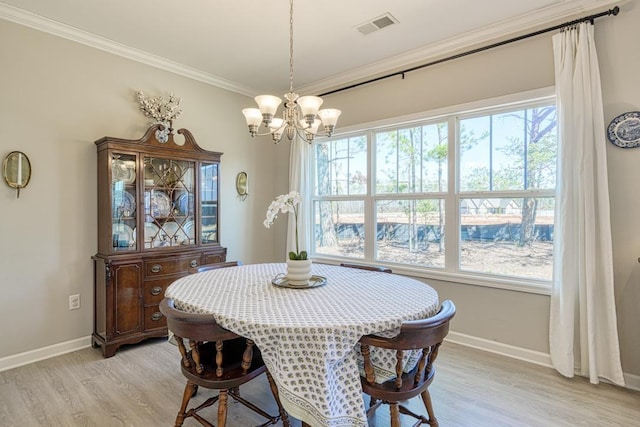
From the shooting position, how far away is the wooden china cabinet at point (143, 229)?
2.90 metres

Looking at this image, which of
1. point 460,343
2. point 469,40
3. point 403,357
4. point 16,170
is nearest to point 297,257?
point 403,357

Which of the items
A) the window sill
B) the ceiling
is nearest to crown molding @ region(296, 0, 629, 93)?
the ceiling

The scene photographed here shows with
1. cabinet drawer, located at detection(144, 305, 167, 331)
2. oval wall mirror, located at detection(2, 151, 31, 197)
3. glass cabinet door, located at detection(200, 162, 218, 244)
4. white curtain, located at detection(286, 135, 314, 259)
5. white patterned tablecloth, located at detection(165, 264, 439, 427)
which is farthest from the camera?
white curtain, located at detection(286, 135, 314, 259)

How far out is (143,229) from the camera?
307 cm

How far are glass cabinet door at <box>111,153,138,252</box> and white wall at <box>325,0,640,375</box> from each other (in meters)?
2.35

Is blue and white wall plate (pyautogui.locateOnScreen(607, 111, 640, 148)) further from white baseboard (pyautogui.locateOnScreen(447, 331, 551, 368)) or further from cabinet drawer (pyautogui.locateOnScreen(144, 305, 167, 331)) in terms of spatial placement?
cabinet drawer (pyautogui.locateOnScreen(144, 305, 167, 331))

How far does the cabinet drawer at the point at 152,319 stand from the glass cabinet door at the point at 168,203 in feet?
1.89

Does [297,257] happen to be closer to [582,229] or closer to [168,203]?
[168,203]

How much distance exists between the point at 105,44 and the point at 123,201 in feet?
4.80

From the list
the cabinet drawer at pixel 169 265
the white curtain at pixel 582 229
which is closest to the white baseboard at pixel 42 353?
the cabinet drawer at pixel 169 265

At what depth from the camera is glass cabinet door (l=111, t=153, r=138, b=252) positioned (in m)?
2.95

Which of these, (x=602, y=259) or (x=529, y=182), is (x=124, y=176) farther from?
(x=602, y=259)

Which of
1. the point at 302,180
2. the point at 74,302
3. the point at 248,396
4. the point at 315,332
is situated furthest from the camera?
the point at 302,180

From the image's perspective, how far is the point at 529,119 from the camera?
281 centimetres
